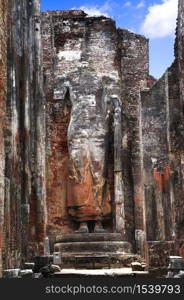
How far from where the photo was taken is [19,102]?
1058 cm

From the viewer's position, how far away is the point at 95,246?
49.1ft

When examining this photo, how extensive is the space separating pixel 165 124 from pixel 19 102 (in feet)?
20.0

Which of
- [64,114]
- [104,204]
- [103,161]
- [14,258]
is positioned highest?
[64,114]

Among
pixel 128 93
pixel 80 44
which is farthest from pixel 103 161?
pixel 80 44

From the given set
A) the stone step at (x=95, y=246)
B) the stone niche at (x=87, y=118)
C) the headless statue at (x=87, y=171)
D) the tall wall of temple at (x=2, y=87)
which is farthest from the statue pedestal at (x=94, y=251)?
the tall wall of temple at (x=2, y=87)

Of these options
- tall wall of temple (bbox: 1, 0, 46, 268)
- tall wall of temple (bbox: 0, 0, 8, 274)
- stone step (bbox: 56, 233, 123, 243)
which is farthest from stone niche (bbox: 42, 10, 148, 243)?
tall wall of temple (bbox: 0, 0, 8, 274)

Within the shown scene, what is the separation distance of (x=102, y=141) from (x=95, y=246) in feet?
10.2

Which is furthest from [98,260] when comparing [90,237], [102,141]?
[102,141]

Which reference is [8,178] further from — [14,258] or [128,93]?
[128,93]

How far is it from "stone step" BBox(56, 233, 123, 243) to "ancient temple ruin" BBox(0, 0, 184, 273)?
0.03m

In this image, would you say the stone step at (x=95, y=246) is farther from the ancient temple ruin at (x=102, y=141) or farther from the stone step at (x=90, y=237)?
the stone step at (x=90, y=237)

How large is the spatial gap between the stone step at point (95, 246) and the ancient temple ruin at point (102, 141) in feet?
0.08

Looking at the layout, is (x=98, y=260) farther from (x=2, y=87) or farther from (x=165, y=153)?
(x=2, y=87)

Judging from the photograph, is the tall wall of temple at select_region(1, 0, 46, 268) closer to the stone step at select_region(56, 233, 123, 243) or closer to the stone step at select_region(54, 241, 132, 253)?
the stone step at select_region(54, 241, 132, 253)
